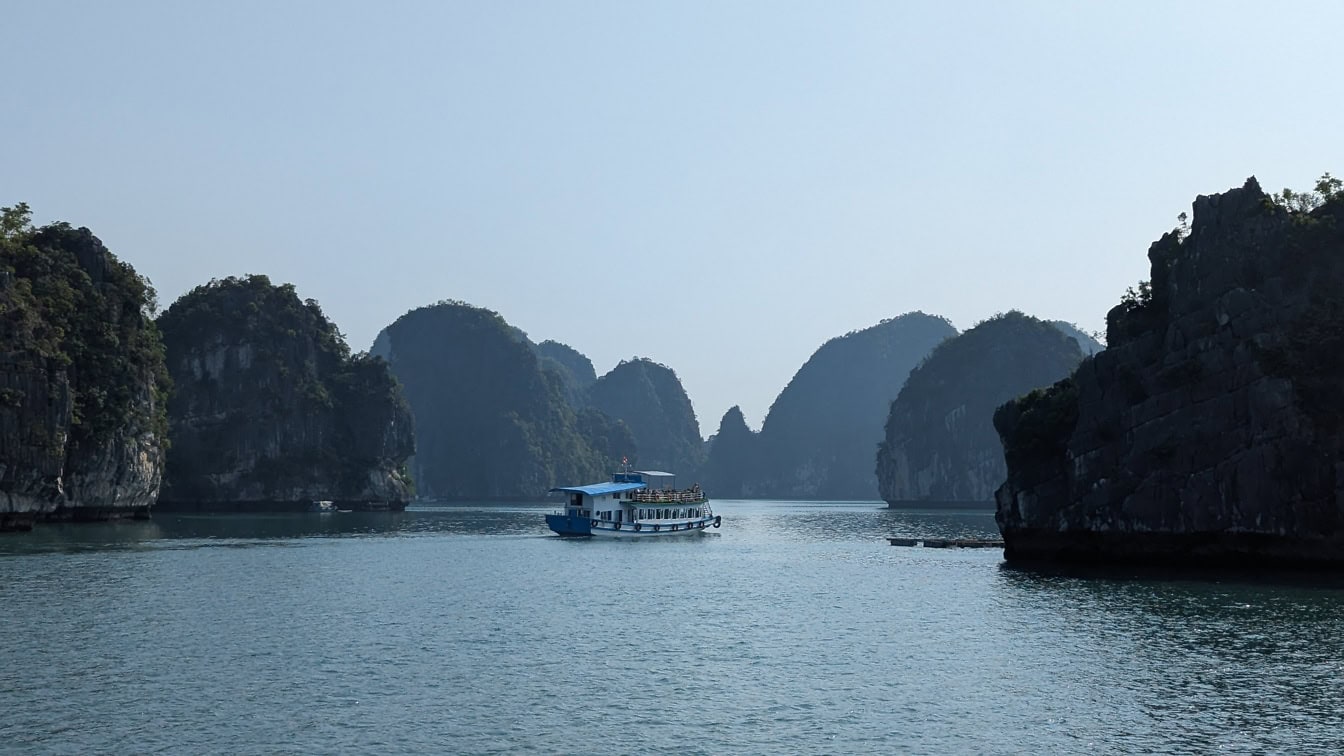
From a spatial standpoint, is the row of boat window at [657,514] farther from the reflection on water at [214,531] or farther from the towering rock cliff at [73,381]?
the towering rock cliff at [73,381]

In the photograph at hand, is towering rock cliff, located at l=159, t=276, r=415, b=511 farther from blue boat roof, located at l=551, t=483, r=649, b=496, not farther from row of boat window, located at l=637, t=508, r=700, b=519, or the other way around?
blue boat roof, located at l=551, t=483, r=649, b=496

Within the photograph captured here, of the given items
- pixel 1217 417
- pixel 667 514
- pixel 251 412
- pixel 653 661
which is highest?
pixel 251 412

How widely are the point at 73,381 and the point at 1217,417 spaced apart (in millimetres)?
98987

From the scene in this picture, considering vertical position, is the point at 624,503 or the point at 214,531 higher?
the point at 624,503

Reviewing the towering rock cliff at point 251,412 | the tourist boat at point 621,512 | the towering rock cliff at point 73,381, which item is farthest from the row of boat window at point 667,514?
the towering rock cliff at point 251,412

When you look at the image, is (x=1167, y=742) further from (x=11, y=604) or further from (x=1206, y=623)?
(x=11, y=604)

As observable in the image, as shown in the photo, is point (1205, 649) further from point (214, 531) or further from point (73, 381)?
point (73, 381)

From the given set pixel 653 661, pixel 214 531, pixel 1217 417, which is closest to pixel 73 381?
pixel 214 531

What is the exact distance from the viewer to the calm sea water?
27.9 m

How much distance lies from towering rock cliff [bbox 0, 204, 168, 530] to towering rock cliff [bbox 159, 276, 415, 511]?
44407mm

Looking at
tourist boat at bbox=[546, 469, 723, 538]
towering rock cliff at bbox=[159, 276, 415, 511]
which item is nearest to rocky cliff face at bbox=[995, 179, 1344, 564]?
tourist boat at bbox=[546, 469, 723, 538]

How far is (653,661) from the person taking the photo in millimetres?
38250

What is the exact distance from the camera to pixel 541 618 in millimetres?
48219

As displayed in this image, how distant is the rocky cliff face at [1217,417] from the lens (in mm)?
61938
